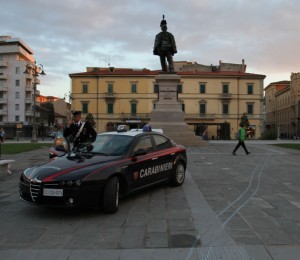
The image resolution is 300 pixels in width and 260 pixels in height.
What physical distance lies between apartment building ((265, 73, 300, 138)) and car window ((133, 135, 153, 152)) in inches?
2637

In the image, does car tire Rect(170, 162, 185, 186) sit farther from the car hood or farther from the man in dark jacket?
the car hood

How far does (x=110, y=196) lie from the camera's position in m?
5.56

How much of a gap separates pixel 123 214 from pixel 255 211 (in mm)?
2173

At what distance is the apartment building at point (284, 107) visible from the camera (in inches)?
3438

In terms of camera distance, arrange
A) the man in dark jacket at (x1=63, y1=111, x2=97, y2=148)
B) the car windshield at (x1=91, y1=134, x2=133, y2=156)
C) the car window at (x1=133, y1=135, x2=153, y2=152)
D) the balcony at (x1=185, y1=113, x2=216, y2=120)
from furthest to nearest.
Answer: the balcony at (x1=185, y1=113, x2=216, y2=120) → the man in dark jacket at (x1=63, y1=111, x2=97, y2=148) → the car window at (x1=133, y1=135, x2=153, y2=152) → the car windshield at (x1=91, y1=134, x2=133, y2=156)

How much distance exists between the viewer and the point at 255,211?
5797mm

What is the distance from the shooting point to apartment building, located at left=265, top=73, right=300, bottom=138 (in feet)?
286

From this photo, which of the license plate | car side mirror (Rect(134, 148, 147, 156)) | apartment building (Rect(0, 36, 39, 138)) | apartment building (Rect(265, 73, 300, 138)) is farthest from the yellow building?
the license plate

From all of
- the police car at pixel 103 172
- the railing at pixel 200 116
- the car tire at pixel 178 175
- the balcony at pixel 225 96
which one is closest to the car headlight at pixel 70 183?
the police car at pixel 103 172

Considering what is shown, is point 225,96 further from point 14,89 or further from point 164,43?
point 164,43

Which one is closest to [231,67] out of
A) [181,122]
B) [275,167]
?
[181,122]

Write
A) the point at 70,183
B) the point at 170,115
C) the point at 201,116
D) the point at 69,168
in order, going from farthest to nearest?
1. the point at 201,116
2. the point at 170,115
3. the point at 69,168
4. the point at 70,183

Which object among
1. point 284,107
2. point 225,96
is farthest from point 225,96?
point 284,107

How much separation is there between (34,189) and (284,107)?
102m
